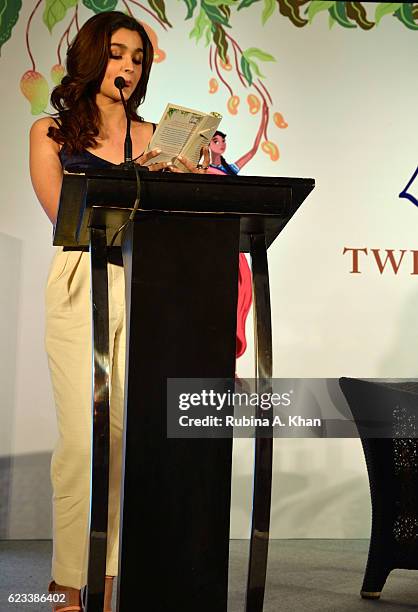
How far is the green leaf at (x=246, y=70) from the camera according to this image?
357 cm

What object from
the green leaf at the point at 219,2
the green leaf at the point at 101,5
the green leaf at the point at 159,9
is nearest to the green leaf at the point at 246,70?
the green leaf at the point at 219,2

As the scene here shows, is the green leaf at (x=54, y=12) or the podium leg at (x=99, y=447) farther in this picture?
the green leaf at (x=54, y=12)

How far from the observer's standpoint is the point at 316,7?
362cm

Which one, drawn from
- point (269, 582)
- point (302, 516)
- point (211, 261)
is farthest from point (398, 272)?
point (211, 261)

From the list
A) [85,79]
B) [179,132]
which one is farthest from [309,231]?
[179,132]

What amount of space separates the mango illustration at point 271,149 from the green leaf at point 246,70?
0.87 feet

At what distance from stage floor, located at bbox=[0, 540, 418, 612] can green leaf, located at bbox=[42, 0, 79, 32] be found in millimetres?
2080

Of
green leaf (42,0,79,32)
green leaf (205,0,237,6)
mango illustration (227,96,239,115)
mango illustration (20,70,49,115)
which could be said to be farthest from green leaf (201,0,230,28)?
mango illustration (20,70,49,115)

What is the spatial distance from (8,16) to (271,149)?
1.20 m

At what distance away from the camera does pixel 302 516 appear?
345cm

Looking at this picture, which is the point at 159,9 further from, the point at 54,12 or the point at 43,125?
the point at 43,125

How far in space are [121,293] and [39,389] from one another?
147 cm

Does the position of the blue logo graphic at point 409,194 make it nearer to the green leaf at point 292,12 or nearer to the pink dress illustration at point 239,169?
the pink dress illustration at point 239,169

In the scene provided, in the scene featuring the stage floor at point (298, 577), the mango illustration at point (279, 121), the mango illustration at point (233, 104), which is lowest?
the stage floor at point (298, 577)
